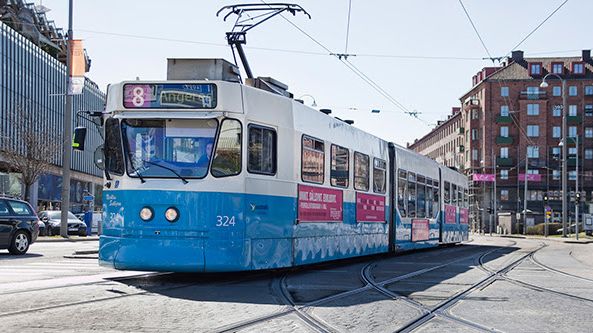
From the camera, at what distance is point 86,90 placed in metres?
75.7

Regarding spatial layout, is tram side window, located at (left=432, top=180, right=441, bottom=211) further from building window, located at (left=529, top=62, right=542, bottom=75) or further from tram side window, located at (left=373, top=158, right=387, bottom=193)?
building window, located at (left=529, top=62, right=542, bottom=75)

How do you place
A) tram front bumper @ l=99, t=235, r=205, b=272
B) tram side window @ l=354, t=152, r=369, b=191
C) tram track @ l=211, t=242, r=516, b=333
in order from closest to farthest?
1. tram track @ l=211, t=242, r=516, b=333
2. tram front bumper @ l=99, t=235, r=205, b=272
3. tram side window @ l=354, t=152, r=369, b=191

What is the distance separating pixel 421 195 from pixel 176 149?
13166 millimetres

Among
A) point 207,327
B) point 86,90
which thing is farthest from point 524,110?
point 207,327

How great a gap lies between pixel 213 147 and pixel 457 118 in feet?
330

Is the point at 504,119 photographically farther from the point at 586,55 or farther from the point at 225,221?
the point at 225,221

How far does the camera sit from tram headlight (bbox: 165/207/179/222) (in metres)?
11.3

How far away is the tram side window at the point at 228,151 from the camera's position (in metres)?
11.5

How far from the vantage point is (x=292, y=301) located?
9.76m

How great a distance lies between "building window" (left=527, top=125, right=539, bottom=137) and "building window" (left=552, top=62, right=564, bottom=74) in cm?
767

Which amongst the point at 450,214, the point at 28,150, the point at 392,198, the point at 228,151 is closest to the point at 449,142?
the point at 28,150

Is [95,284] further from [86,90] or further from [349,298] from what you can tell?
[86,90]

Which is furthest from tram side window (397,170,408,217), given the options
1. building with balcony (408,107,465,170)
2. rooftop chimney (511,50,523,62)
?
rooftop chimney (511,50,523,62)

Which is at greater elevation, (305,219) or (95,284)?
(305,219)
